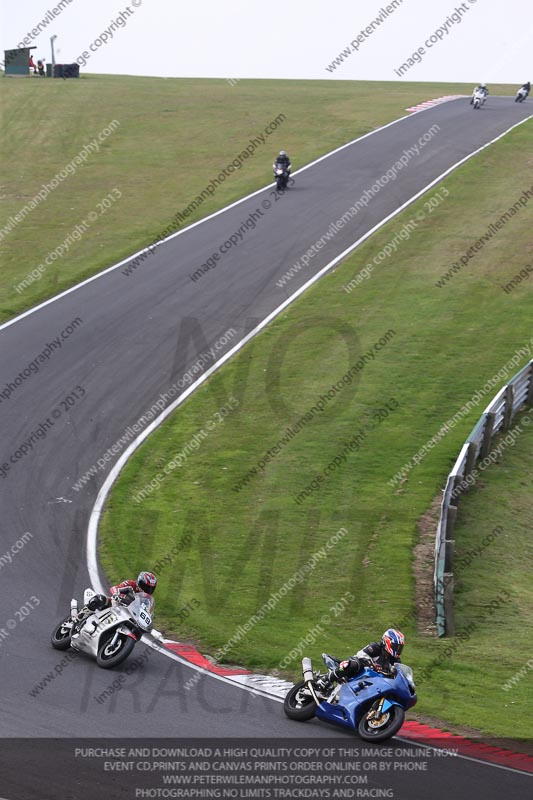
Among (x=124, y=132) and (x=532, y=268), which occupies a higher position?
(x=124, y=132)

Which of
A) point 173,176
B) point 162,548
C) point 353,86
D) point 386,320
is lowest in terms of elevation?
point 162,548

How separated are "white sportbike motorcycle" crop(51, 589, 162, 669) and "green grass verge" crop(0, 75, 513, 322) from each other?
1712 cm

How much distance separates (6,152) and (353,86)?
3640 centimetres

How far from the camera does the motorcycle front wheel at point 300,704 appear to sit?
12.4 metres

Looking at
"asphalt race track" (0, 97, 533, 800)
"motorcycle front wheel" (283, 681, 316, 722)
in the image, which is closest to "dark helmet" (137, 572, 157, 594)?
"asphalt race track" (0, 97, 533, 800)

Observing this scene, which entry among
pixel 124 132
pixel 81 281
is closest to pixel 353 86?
pixel 124 132

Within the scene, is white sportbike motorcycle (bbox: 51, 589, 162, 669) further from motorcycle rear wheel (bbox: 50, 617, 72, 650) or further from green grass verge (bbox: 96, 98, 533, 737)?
green grass verge (bbox: 96, 98, 533, 737)

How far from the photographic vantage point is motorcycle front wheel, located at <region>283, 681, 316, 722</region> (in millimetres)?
12391

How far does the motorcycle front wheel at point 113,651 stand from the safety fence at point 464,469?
532 centimetres

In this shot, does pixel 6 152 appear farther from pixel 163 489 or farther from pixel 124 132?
pixel 163 489

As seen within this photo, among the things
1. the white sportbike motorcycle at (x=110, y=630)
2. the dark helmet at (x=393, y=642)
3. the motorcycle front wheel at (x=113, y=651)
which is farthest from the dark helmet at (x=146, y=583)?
the dark helmet at (x=393, y=642)

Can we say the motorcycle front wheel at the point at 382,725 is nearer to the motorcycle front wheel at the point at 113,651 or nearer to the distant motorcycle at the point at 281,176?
the motorcycle front wheel at the point at 113,651

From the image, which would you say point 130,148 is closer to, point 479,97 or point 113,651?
point 479,97

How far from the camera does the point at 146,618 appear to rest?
13781mm
